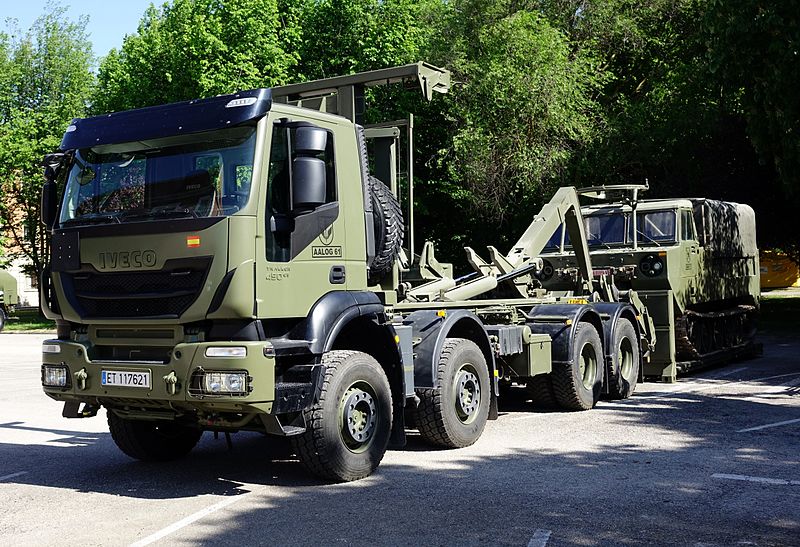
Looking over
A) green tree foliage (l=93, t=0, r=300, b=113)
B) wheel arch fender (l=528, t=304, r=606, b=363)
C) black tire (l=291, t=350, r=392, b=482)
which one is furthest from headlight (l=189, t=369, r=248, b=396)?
green tree foliage (l=93, t=0, r=300, b=113)

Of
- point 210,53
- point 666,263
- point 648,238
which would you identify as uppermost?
point 210,53

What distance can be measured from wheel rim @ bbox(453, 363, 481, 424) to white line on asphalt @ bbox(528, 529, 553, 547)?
9.60 feet

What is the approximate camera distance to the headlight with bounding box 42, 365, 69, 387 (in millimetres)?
7148

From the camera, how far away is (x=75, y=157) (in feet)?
24.1

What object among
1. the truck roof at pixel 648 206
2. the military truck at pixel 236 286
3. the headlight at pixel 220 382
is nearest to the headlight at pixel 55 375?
the military truck at pixel 236 286

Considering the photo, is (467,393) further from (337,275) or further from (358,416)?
(337,275)

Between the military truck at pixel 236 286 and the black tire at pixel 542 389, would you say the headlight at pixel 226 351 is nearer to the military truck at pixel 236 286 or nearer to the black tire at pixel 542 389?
the military truck at pixel 236 286

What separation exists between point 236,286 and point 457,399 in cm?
298

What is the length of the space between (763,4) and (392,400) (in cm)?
1272

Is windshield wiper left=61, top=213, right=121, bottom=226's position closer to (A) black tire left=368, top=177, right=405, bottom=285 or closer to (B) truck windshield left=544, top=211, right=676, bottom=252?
(A) black tire left=368, top=177, right=405, bottom=285

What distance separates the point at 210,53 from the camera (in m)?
29.9

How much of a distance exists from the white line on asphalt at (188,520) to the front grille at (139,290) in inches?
55.5

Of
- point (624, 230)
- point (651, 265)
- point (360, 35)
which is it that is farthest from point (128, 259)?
point (360, 35)

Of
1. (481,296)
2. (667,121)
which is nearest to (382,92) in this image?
(667,121)
